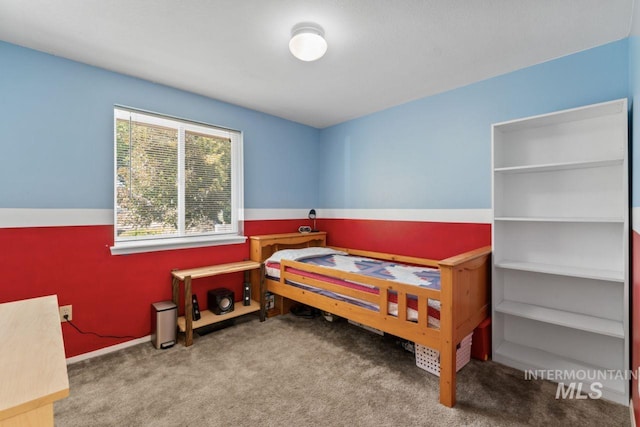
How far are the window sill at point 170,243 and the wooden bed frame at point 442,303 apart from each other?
29.8 inches

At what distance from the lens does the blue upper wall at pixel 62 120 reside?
2.07m

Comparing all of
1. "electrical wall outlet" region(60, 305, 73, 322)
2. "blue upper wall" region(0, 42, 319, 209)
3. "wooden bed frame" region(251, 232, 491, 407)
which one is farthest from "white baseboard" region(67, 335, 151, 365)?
"wooden bed frame" region(251, 232, 491, 407)

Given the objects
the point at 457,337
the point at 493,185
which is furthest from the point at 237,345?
the point at 493,185

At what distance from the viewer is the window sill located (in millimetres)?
2518

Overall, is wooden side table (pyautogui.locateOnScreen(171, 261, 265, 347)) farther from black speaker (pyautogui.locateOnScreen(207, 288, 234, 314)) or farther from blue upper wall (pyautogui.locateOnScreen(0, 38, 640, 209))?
blue upper wall (pyautogui.locateOnScreen(0, 38, 640, 209))

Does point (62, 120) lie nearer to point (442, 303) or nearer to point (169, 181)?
point (169, 181)

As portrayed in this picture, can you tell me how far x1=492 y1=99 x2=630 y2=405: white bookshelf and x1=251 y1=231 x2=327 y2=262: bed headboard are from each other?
6.97 feet

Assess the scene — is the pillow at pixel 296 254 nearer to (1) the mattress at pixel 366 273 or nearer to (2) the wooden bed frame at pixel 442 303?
(1) the mattress at pixel 366 273

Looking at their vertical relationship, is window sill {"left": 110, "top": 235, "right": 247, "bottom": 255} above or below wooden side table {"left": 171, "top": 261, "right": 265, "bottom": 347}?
above

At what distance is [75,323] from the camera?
7.59 ft

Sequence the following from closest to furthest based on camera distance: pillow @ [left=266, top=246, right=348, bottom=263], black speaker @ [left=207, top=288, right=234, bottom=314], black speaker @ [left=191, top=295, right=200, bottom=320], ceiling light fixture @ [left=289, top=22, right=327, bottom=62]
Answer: ceiling light fixture @ [left=289, top=22, right=327, bottom=62] < black speaker @ [left=191, top=295, right=200, bottom=320] < black speaker @ [left=207, top=288, right=234, bottom=314] < pillow @ [left=266, top=246, right=348, bottom=263]

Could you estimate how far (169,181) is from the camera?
9.33 ft

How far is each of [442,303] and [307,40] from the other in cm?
188

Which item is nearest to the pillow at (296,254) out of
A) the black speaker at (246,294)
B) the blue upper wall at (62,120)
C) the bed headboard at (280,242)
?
the bed headboard at (280,242)
